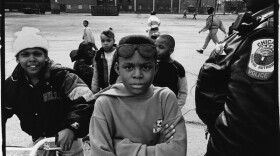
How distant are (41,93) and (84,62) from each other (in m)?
2.06

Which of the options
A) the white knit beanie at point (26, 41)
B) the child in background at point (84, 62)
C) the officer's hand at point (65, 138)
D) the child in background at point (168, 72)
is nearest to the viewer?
the officer's hand at point (65, 138)

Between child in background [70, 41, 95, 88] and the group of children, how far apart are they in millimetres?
1784

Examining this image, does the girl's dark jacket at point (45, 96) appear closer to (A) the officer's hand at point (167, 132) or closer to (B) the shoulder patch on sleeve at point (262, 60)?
(A) the officer's hand at point (167, 132)

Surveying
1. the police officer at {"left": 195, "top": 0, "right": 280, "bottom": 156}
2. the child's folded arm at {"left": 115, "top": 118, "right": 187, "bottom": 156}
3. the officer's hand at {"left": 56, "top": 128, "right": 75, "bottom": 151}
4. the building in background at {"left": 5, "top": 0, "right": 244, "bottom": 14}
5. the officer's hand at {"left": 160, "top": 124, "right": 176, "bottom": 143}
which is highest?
the building in background at {"left": 5, "top": 0, "right": 244, "bottom": 14}

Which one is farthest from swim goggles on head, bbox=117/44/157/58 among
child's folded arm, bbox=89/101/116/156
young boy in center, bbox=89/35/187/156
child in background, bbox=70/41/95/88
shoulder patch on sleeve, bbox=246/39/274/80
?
child in background, bbox=70/41/95/88

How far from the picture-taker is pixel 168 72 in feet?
9.11

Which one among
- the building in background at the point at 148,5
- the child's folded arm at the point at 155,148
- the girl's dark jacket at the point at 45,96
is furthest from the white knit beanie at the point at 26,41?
the building in background at the point at 148,5

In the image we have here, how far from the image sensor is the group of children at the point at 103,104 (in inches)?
56.3

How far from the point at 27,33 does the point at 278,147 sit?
1.58 meters

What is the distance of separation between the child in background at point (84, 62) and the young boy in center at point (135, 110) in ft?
7.84

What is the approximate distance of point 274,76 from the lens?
3.09ft

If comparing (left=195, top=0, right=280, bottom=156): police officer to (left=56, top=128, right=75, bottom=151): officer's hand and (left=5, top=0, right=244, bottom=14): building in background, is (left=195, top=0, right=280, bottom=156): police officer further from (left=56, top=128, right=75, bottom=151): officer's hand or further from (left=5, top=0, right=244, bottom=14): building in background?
(left=5, top=0, right=244, bottom=14): building in background

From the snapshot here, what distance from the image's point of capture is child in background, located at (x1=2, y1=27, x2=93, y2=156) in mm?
1823

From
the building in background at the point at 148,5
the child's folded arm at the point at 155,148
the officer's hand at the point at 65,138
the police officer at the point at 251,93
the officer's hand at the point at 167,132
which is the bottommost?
the officer's hand at the point at 65,138
